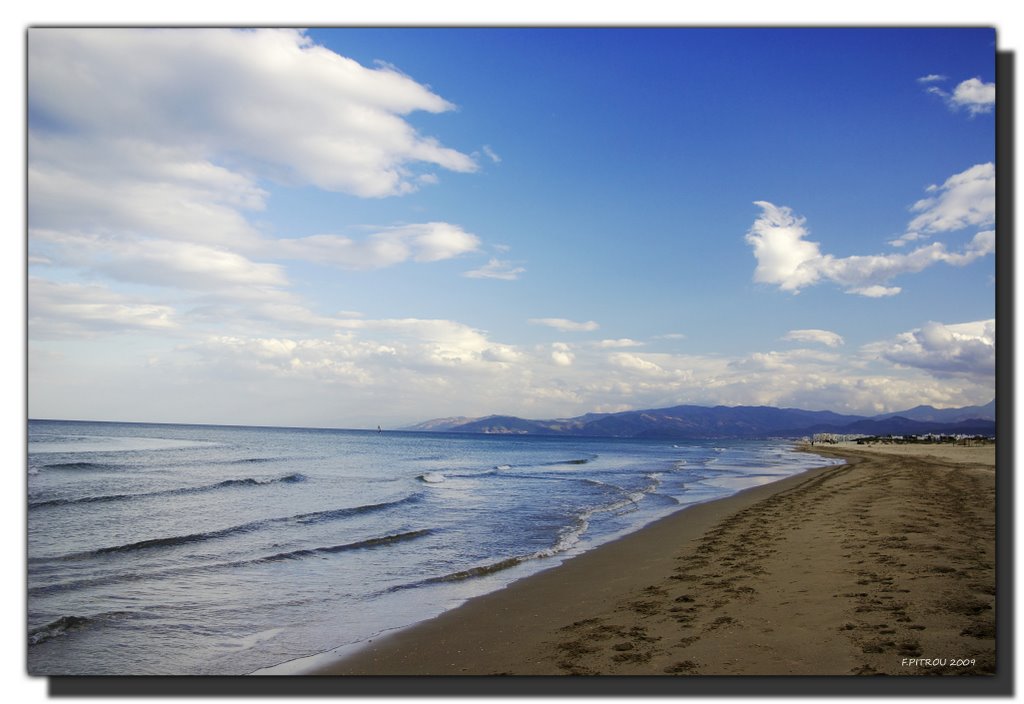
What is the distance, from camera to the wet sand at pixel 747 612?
489 centimetres

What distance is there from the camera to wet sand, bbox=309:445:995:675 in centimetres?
489

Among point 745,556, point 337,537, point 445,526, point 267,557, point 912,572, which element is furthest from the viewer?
point 445,526

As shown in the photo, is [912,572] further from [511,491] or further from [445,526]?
[511,491]

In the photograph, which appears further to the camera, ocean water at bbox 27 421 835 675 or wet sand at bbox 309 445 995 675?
ocean water at bbox 27 421 835 675

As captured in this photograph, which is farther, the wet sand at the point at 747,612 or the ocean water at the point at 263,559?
the ocean water at the point at 263,559

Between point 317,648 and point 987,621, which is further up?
point 987,621

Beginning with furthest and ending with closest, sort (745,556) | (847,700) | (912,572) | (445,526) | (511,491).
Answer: (511,491), (445,526), (745,556), (912,572), (847,700)

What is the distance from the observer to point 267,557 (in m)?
10.4

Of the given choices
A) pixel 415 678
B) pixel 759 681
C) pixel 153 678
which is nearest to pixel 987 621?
pixel 759 681

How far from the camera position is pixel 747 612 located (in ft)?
19.8

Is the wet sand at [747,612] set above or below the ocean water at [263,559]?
above

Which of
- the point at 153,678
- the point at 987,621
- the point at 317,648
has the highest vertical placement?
the point at 987,621

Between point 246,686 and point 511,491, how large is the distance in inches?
695

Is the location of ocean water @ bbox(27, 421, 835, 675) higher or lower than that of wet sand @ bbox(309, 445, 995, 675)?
lower
